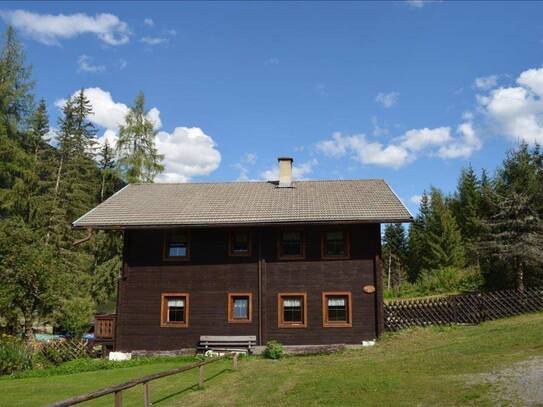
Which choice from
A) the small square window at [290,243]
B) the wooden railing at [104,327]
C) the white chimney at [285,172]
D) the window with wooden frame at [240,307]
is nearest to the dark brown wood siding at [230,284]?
the window with wooden frame at [240,307]

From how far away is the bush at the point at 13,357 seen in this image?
1931 cm

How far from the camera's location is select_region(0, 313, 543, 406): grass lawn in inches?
429

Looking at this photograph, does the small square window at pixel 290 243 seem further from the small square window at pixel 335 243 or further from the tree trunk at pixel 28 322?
the tree trunk at pixel 28 322

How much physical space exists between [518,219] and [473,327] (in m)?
12.3

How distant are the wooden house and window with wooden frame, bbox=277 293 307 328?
0.04 meters

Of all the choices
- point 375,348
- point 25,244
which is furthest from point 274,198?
point 25,244

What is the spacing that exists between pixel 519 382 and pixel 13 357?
59.0 feet

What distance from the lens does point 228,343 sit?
20953 mm

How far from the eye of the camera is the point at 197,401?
11.7 m

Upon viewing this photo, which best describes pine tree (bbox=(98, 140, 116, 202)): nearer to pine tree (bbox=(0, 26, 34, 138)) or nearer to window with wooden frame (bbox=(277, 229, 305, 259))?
pine tree (bbox=(0, 26, 34, 138))

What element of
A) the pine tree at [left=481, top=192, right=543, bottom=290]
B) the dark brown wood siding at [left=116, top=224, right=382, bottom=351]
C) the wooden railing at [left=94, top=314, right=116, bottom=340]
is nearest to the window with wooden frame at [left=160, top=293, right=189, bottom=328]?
the dark brown wood siding at [left=116, top=224, right=382, bottom=351]

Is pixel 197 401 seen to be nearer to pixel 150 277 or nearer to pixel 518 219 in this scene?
pixel 150 277

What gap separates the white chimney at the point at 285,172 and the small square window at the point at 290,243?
4.52 m

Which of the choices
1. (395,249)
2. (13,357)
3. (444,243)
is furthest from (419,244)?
(13,357)
